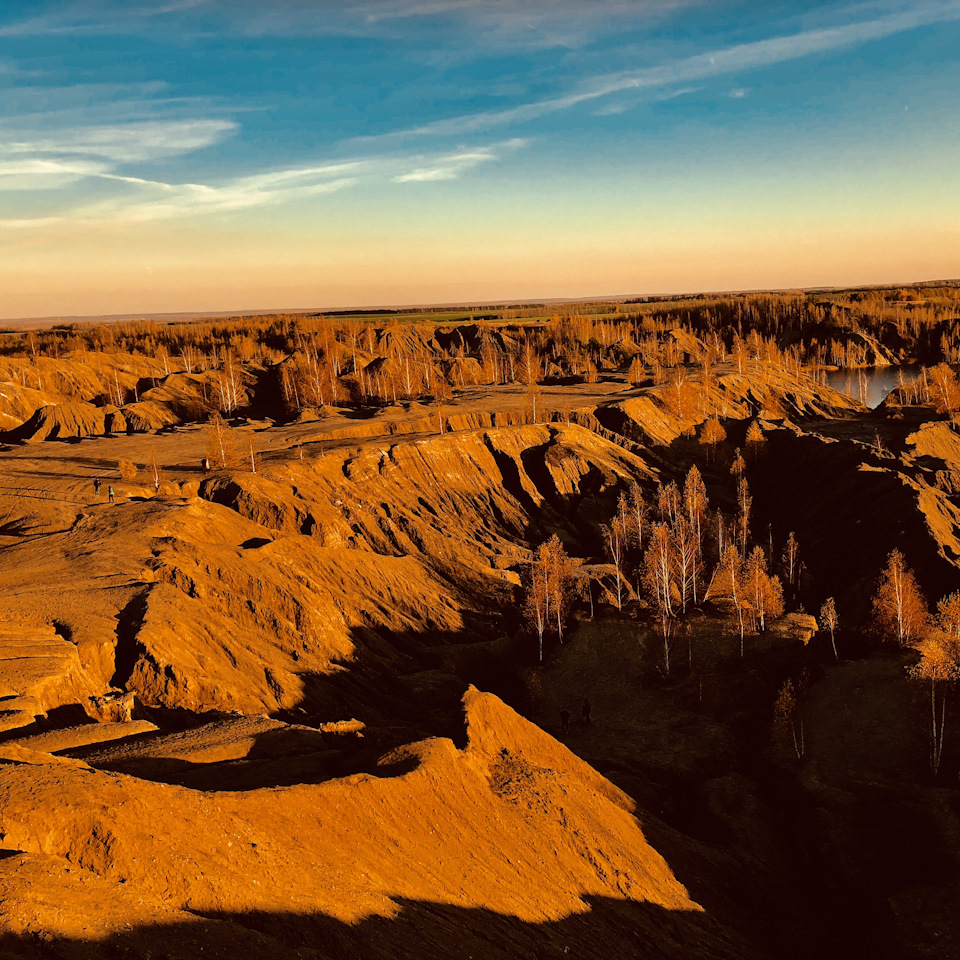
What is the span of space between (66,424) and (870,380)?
154 m

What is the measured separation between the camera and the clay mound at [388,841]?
15.6m

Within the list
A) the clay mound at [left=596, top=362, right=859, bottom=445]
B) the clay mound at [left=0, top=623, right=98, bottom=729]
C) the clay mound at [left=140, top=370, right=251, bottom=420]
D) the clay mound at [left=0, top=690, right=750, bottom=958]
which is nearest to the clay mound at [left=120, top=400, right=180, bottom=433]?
the clay mound at [left=140, top=370, right=251, bottom=420]

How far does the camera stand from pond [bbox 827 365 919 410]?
144 meters

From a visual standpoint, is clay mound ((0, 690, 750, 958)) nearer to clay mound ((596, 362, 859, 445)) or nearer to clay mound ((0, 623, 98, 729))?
clay mound ((0, 623, 98, 729))

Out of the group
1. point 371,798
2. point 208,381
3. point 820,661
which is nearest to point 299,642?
point 371,798

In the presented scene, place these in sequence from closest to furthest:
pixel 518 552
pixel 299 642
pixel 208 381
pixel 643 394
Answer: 1. pixel 299 642
2. pixel 518 552
3. pixel 643 394
4. pixel 208 381

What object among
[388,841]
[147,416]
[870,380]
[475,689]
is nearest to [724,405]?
[147,416]

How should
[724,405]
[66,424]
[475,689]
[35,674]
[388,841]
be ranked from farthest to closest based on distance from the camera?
[724,405] < [66,424] < [475,689] < [35,674] < [388,841]

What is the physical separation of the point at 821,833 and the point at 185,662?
2716 centimetres

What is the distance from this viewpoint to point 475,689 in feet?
96.7

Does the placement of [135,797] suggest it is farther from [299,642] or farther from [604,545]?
[604,545]

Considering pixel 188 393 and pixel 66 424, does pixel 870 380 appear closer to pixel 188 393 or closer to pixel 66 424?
pixel 188 393

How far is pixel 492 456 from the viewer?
77500 millimetres

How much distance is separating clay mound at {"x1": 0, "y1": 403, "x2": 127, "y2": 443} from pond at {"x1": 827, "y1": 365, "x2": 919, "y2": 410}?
12016cm
